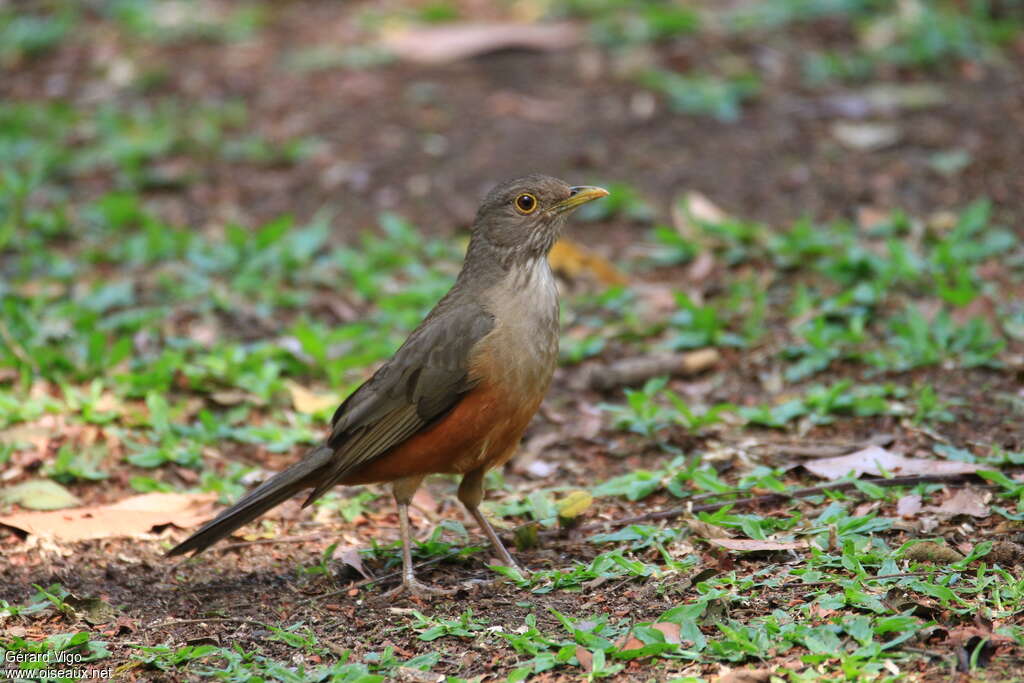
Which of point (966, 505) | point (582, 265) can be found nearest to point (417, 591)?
point (966, 505)

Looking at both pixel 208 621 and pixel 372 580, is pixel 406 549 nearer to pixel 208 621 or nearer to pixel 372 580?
pixel 372 580

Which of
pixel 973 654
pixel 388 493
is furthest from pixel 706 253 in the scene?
pixel 973 654

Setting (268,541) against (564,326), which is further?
(564,326)

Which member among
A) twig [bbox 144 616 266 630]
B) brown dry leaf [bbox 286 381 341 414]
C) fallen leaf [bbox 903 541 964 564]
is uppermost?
brown dry leaf [bbox 286 381 341 414]

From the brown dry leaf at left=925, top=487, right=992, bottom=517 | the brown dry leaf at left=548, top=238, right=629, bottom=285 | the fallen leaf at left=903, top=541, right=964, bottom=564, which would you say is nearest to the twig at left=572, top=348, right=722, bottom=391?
the brown dry leaf at left=548, top=238, right=629, bottom=285

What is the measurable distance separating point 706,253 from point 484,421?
3.87 m

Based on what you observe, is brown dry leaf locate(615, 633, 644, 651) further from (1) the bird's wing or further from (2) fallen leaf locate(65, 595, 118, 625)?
(2) fallen leaf locate(65, 595, 118, 625)

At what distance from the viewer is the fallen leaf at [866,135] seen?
34.3ft

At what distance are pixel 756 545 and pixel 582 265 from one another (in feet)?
13.7

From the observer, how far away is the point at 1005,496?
18.8 ft

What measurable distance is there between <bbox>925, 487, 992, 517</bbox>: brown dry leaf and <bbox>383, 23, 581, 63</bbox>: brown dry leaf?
7.92 metres

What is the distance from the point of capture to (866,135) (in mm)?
10586

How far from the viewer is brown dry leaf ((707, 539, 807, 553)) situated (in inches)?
219

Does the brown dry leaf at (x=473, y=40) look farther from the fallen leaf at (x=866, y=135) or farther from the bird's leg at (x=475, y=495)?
the bird's leg at (x=475, y=495)
